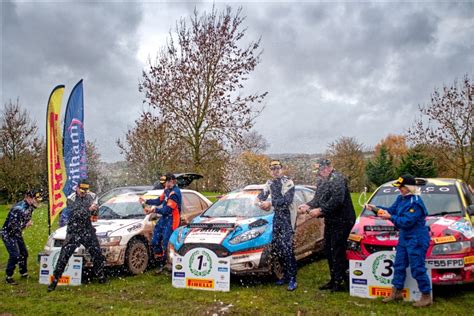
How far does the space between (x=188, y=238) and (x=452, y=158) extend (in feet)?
68.6

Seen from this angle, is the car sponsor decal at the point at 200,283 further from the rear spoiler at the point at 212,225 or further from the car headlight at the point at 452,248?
the car headlight at the point at 452,248

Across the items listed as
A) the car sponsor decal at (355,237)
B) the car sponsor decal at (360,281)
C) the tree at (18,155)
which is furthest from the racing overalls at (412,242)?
the tree at (18,155)

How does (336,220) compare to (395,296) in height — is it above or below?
above

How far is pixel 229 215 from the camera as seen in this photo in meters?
8.29

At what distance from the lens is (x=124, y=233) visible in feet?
27.1

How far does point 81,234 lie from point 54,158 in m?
3.76

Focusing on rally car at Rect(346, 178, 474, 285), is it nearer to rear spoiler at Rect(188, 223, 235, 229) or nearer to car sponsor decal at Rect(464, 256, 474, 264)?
car sponsor decal at Rect(464, 256, 474, 264)

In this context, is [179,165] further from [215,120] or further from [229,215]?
[229,215]

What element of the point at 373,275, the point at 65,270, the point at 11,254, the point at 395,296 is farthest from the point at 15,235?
the point at 395,296

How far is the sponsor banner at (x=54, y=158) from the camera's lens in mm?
10477

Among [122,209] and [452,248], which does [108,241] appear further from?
[452,248]

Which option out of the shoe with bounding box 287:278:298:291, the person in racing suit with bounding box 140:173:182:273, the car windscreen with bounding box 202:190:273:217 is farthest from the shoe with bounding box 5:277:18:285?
the shoe with bounding box 287:278:298:291

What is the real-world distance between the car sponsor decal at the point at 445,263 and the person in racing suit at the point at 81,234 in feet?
18.2

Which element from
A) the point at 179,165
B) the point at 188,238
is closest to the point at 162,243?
the point at 188,238
